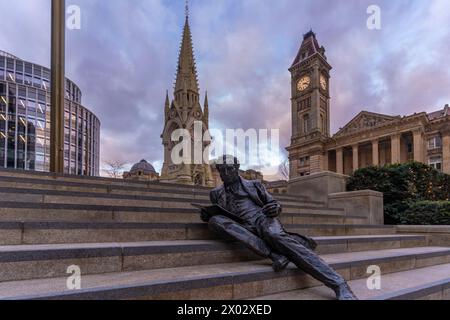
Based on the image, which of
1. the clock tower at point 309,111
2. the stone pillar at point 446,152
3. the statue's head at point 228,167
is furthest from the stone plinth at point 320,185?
the clock tower at point 309,111

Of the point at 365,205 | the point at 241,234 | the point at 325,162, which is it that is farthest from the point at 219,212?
the point at 325,162

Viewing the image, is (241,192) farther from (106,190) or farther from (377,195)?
(377,195)

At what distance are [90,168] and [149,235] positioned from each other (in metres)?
81.9

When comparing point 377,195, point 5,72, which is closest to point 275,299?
point 377,195

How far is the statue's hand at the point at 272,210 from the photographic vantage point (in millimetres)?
3713

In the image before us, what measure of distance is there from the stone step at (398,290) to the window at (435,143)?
55636mm

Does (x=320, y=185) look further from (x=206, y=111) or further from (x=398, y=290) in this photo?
(x=206, y=111)

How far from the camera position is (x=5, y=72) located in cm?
5941

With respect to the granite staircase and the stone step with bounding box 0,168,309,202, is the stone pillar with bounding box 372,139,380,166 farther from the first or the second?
the granite staircase

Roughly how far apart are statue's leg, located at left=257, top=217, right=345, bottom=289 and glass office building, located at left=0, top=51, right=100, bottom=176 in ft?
197

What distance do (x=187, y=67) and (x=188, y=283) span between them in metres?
65.9

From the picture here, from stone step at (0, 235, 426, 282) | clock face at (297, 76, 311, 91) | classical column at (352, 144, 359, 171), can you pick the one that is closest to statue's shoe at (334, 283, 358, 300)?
stone step at (0, 235, 426, 282)

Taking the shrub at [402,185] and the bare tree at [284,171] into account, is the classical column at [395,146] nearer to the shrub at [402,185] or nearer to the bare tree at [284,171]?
the bare tree at [284,171]

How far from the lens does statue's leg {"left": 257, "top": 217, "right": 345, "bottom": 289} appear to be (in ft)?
10.3
